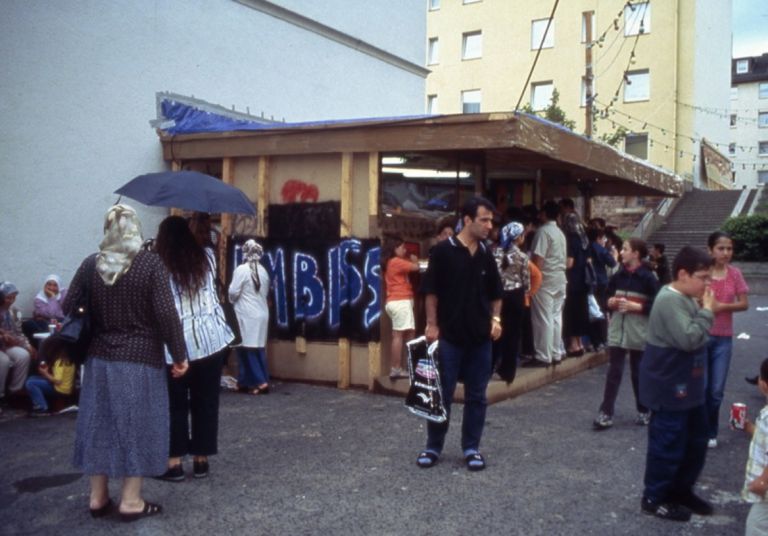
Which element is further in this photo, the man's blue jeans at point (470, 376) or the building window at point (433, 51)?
the building window at point (433, 51)

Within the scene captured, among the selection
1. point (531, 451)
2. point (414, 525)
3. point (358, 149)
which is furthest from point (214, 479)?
point (358, 149)

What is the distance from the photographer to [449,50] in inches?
1478

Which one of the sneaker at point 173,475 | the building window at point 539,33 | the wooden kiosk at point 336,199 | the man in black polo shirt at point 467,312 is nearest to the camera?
the sneaker at point 173,475

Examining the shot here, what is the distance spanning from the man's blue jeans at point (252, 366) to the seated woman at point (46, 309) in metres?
1.94

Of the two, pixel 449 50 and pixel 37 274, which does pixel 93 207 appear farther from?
pixel 449 50

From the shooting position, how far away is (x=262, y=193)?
348 inches

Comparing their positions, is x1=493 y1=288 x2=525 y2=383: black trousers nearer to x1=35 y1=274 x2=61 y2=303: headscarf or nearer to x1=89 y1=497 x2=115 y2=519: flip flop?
x1=89 y1=497 x2=115 y2=519: flip flop

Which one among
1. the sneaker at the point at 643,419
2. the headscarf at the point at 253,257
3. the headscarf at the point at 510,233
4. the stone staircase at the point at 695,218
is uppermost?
the stone staircase at the point at 695,218

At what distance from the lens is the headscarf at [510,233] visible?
7953mm

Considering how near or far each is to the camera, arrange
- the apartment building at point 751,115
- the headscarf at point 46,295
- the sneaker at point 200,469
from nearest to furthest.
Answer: the sneaker at point 200,469, the headscarf at point 46,295, the apartment building at point 751,115

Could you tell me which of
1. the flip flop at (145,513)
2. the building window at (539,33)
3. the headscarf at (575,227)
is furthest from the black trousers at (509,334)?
the building window at (539,33)

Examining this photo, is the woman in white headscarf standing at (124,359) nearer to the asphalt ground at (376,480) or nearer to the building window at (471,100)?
the asphalt ground at (376,480)

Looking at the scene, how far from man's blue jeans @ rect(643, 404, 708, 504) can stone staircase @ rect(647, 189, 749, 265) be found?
23129 mm

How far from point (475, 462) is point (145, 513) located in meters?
2.27
